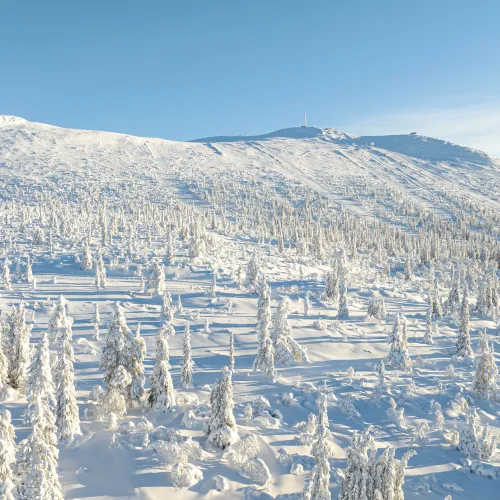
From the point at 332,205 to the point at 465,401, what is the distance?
157 m

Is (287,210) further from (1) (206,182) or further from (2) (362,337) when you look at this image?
(2) (362,337)

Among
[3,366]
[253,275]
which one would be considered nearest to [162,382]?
[3,366]

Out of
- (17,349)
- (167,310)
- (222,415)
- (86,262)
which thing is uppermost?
(86,262)

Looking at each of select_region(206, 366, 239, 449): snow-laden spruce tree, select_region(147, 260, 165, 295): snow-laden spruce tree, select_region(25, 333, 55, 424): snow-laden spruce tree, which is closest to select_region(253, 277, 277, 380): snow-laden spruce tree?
select_region(206, 366, 239, 449): snow-laden spruce tree

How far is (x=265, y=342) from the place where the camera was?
1283 inches

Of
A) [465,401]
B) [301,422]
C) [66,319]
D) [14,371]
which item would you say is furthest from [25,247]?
[465,401]

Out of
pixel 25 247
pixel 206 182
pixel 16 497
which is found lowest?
pixel 16 497

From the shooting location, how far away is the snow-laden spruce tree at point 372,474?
52.4ft

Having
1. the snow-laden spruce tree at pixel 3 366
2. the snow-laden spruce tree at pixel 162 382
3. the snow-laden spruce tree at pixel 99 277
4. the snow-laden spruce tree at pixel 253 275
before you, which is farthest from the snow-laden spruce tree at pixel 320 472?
the snow-laden spruce tree at pixel 99 277

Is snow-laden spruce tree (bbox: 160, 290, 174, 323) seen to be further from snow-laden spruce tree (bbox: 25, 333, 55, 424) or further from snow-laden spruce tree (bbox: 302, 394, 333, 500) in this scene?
snow-laden spruce tree (bbox: 302, 394, 333, 500)

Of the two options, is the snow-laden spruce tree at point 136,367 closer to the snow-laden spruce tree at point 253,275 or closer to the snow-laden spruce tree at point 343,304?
the snow-laden spruce tree at point 343,304

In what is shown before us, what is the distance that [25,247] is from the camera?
246 ft

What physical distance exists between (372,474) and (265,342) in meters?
16.8

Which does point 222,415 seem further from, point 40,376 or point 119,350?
point 40,376
